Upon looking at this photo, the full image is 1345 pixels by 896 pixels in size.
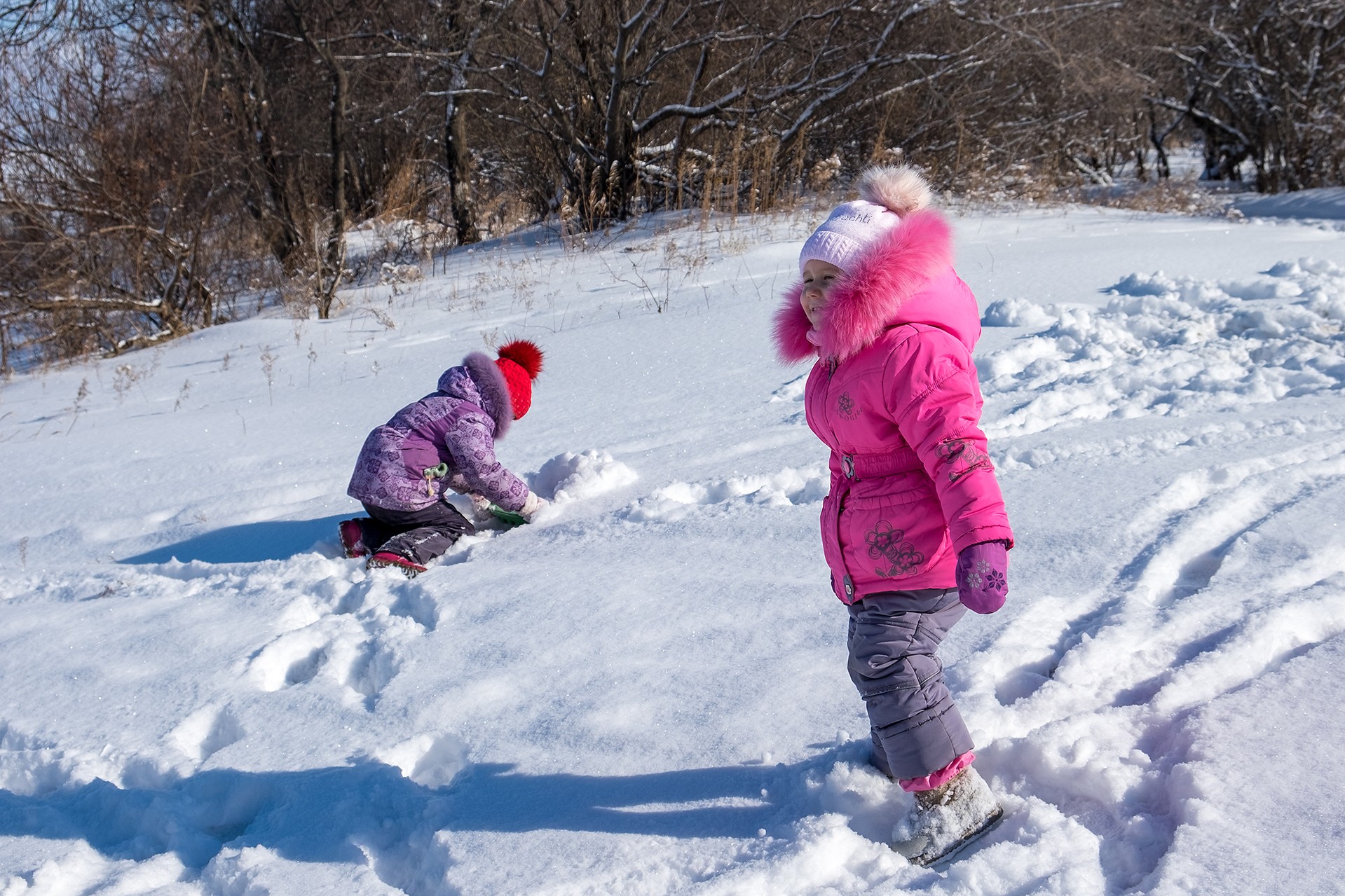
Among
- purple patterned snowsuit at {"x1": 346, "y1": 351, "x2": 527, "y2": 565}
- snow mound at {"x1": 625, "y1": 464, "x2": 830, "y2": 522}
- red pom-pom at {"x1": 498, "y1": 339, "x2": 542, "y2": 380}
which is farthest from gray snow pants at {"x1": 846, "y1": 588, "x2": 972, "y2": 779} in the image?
red pom-pom at {"x1": 498, "y1": 339, "x2": 542, "y2": 380}

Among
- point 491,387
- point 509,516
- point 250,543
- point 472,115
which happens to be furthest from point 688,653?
point 472,115

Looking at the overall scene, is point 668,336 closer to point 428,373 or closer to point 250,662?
point 428,373

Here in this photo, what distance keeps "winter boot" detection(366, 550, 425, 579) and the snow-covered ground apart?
96 mm

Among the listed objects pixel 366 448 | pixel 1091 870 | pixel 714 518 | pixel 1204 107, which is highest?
pixel 1204 107

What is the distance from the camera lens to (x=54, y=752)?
234 centimetres

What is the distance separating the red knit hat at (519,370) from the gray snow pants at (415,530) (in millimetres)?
422

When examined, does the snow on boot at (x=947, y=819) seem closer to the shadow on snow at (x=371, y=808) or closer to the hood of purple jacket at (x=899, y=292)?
the shadow on snow at (x=371, y=808)

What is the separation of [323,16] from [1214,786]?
420 inches

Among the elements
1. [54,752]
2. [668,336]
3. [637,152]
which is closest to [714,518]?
[54,752]

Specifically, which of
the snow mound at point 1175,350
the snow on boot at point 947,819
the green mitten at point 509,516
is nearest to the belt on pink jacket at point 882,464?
the snow on boot at point 947,819

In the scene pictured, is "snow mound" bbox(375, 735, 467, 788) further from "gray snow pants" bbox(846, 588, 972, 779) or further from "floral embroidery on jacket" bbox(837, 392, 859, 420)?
"floral embroidery on jacket" bbox(837, 392, 859, 420)

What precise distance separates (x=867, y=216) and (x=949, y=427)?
437 mm

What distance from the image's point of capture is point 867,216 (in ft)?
5.95

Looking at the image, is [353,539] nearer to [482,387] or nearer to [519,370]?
[482,387]
